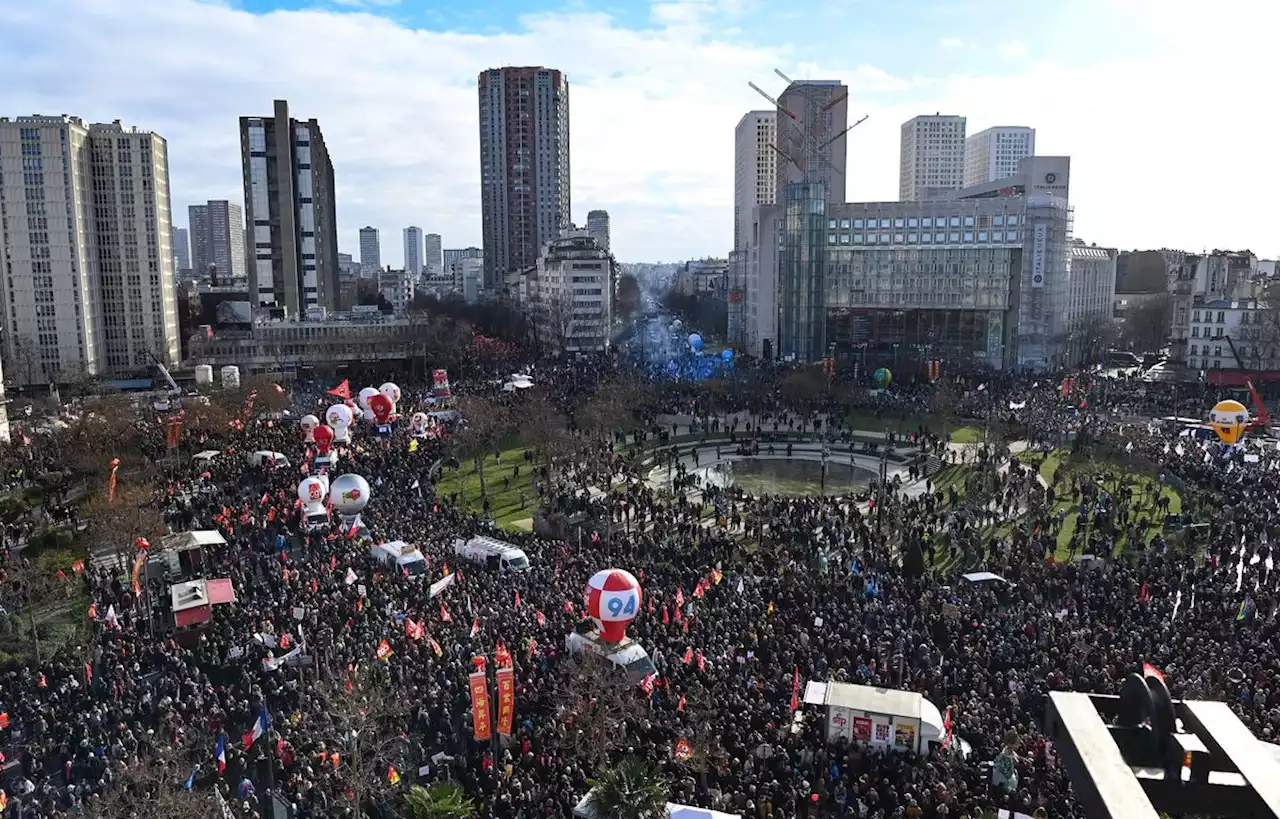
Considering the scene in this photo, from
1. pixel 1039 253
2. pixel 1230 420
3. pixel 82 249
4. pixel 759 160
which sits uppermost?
pixel 759 160

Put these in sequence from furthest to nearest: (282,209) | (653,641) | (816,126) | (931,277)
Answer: (282,209)
(816,126)
(931,277)
(653,641)

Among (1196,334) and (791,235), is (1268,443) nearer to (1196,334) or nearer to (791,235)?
(1196,334)

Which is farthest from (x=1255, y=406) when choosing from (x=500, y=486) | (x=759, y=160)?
(x=759, y=160)

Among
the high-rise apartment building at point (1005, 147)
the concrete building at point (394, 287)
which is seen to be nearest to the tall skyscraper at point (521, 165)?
the concrete building at point (394, 287)

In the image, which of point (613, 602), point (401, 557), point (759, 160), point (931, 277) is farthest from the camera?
point (759, 160)

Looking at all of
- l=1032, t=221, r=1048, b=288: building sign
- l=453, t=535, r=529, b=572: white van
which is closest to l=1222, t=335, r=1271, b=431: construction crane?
l=1032, t=221, r=1048, b=288: building sign

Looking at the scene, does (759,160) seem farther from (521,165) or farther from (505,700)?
(505,700)

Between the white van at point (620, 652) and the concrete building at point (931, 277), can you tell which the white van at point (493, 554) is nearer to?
the white van at point (620, 652)
